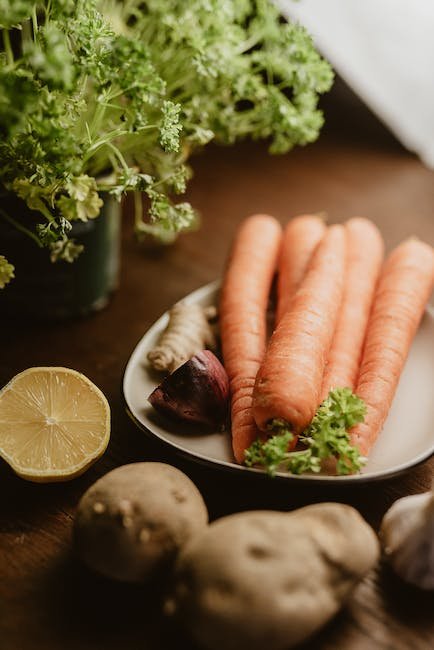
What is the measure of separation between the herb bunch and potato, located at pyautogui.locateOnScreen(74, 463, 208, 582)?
15.2 inches

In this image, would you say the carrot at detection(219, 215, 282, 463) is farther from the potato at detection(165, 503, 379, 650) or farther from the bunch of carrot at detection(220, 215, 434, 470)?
the potato at detection(165, 503, 379, 650)

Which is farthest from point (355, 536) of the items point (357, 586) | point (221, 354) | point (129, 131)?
point (129, 131)

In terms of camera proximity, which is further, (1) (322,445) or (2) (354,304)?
(2) (354,304)

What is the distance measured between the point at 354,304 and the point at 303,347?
0.26 m

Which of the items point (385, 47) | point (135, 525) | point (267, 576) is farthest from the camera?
point (385, 47)

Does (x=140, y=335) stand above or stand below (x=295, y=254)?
below

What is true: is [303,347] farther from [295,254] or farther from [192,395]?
[295,254]

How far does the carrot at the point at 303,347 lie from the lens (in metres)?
1.07

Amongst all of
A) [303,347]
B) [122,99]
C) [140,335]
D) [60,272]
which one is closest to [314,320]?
[303,347]

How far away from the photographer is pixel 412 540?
0.92 meters

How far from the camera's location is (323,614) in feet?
2.67

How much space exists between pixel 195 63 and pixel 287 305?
1.56 ft

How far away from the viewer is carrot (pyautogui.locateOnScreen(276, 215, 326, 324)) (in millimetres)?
1421

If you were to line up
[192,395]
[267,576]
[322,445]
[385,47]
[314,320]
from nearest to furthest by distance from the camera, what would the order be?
[267,576] → [322,445] → [192,395] → [314,320] → [385,47]
